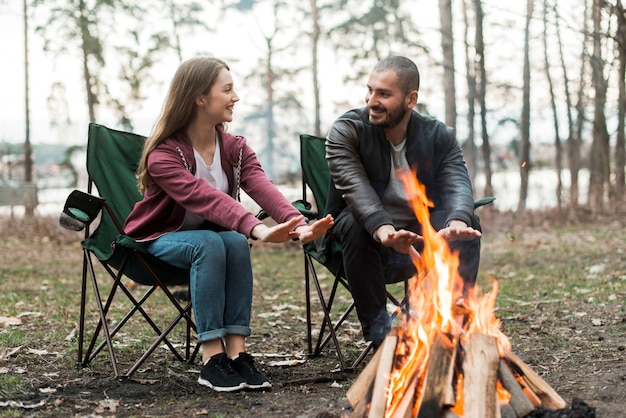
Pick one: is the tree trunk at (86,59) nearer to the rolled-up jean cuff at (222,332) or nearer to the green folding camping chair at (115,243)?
the green folding camping chair at (115,243)

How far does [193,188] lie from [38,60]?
35.0ft

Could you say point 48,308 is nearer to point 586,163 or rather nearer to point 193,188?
point 193,188

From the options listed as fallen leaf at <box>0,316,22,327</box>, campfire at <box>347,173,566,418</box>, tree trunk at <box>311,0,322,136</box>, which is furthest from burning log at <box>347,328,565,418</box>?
tree trunk at <box>311,0,322,136</box>

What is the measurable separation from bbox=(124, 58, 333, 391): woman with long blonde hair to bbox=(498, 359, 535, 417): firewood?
31.4 inches

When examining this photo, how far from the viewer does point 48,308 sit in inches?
170

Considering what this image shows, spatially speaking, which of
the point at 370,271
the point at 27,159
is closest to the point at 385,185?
the point at 370,271

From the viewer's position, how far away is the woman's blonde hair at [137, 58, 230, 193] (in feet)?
9.24

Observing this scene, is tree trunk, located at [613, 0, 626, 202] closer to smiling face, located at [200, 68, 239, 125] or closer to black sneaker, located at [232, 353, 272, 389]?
smiling face, located at [200, 68, 239, 125]

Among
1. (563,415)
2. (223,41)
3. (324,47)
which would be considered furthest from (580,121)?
(563,415)

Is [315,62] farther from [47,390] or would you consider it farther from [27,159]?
[47,390]

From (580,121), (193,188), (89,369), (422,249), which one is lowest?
(89,369)

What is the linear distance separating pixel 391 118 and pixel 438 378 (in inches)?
50.8

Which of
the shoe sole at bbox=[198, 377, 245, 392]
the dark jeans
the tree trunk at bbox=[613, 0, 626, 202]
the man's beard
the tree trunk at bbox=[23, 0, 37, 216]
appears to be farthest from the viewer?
the tree trunk at bbox=[23, 0, 37, 216]

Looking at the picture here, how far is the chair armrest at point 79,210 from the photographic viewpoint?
108 inches
